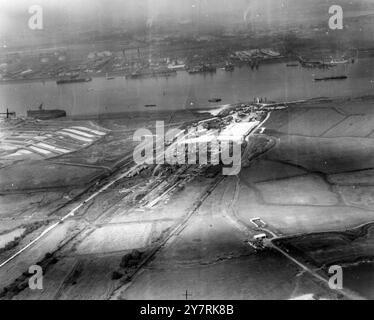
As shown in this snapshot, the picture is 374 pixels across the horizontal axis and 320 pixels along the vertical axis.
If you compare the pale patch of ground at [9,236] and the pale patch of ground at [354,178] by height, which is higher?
the pale patch of ground at [354,178]

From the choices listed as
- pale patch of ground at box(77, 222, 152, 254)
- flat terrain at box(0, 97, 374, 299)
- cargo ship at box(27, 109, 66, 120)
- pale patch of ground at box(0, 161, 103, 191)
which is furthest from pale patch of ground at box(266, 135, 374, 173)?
cargo ship at box(27, 109, 66, 120)

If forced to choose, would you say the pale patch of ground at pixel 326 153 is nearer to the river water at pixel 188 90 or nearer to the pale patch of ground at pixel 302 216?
the pale patch of ground at pixel 302 216

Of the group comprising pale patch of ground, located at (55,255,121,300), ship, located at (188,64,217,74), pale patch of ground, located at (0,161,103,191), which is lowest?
pale patch of ground, located at (55,255,121,300)

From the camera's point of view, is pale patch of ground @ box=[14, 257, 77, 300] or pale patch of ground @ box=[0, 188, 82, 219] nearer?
pale patch of ground @ box=[14, 257, 77, 300]

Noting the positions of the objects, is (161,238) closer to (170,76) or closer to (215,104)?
(215,104)

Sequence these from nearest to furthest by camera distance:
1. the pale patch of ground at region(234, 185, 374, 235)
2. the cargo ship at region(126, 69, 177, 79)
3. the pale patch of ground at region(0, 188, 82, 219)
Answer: the pale patch of ground at region(234, 185, 374, 235), the pale patch of ground at region(0, 188, 82, 219), the cargo ship at region(126, 69, 177, 79)

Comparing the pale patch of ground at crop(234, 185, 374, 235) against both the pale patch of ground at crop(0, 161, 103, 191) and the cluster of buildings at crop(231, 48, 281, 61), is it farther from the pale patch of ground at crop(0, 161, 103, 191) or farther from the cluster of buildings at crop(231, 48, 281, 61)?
the cluster of buildings at crop(231, 48, 281, 61)

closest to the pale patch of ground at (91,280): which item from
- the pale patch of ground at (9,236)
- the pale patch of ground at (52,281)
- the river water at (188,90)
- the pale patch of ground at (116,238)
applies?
the pale patch of ground at (52,281)
